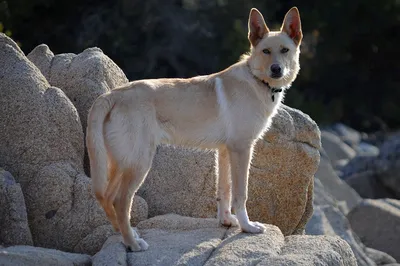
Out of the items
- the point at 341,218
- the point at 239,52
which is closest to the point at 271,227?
the point at 341,218

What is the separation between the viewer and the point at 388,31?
2947 cm

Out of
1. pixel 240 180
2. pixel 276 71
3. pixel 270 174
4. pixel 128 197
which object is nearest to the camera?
pixel 128 197

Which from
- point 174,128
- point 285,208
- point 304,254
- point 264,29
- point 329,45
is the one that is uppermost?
point 264,29

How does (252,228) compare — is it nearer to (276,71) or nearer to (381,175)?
(276,71)

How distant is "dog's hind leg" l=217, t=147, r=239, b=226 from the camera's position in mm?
8711

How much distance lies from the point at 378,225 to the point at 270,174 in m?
3.56

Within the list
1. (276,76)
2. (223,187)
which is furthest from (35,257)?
(276,76)

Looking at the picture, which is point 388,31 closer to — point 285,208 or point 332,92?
point 332,92

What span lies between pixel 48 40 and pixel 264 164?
1270 centimetres

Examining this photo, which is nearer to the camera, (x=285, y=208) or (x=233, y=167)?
(x=233, y=167)

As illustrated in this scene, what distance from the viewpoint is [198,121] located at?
841cm

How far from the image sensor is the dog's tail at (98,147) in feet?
25.2

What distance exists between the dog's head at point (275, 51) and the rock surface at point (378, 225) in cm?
483

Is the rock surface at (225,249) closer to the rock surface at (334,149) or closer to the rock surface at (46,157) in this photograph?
the rock surface at (46,157)
